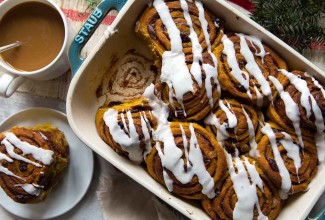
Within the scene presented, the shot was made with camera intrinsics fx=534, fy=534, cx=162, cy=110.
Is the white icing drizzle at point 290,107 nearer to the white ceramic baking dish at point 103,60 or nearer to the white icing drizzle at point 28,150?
the white ceramic baking dish at point 103,60

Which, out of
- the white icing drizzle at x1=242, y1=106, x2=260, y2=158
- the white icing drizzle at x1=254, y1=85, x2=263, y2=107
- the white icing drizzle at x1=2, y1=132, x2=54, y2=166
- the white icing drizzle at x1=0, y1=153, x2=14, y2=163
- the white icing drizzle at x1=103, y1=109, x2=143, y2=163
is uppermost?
the white icing drizzle at x1=254, y1=85, x2=263, y2=107

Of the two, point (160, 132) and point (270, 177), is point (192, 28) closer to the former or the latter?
point (160, 132)

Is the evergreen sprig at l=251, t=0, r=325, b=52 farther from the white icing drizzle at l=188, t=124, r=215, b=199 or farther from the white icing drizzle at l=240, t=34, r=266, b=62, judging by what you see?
the white icing drizzle at l=188, t=124, r=215, b=199

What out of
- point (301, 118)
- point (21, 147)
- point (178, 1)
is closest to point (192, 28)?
point (178, 1)

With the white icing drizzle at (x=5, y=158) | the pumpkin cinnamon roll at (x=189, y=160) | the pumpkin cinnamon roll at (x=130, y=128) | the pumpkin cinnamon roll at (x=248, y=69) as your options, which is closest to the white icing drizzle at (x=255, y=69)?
the pumpkin cinnamon roll at (x=248, y=69)

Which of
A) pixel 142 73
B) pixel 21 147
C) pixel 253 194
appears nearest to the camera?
pixel 253 194

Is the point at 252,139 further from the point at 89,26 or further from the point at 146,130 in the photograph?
the point at 89,26

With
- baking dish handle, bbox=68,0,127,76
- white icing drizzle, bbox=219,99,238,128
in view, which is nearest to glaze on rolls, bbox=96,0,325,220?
white icing drizzle, bbox=219,99,238,128

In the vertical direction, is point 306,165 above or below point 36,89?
above
